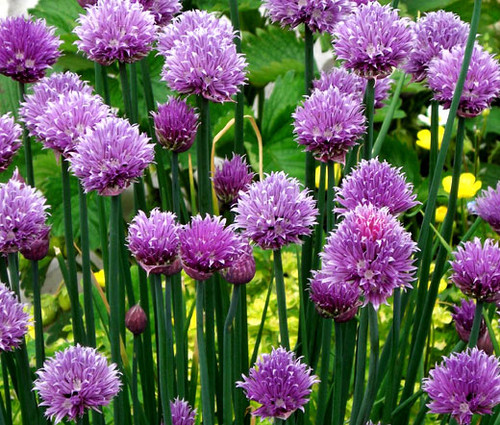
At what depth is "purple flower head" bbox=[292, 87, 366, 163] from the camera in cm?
89

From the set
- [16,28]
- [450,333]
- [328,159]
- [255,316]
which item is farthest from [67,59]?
[328,159]

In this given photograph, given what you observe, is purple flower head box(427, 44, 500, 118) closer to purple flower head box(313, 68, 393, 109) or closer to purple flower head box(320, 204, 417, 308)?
purple flower head box(313, 68, 393, 109)

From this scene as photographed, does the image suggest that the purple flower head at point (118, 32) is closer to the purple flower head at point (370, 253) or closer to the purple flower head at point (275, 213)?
the purple flower head at point (275, 213)

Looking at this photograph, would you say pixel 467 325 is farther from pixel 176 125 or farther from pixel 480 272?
pixel 176 125

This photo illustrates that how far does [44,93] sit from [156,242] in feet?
0.89

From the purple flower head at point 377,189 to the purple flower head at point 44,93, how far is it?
1.08ft

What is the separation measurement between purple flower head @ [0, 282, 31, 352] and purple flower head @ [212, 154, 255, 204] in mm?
274

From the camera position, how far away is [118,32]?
0.94 metres

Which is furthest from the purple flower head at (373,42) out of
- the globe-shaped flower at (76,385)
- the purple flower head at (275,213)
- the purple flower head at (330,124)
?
the globe-shaped flower at (76,385)

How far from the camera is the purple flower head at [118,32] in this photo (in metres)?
0.94

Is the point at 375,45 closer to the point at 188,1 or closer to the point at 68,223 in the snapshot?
the point at 68,223

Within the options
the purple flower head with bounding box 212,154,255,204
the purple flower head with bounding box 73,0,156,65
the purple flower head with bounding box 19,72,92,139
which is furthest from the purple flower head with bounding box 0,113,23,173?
the purple flower head with bounding box 212,154,255,204

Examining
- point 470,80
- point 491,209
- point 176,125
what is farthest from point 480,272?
point 176,125

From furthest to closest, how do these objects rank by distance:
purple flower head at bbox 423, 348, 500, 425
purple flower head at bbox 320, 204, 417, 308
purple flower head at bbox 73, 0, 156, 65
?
purple flower head at bbox 73, 0, 156, 65, purple flower head at bbox 423, 348, 500, 425, purple flower head at bbox 320, 204, 417, 308
